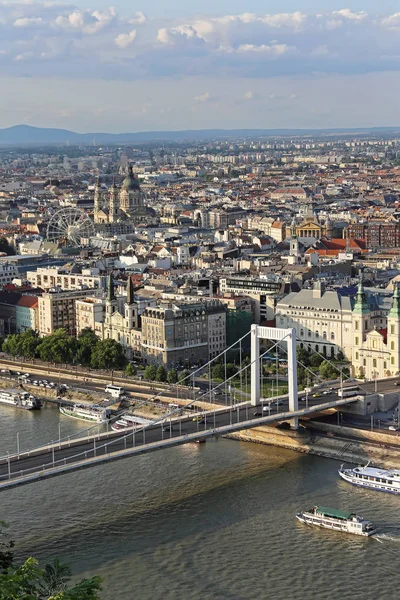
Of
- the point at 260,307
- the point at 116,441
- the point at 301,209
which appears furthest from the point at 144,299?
the point at 301,209

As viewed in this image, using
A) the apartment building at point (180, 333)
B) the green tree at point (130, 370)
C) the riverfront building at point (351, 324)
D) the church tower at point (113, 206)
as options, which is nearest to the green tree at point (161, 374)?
the green tree at point (130, 370)

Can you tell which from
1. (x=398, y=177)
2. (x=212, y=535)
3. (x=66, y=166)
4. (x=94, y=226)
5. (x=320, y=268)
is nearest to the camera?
(x=212, y=535)

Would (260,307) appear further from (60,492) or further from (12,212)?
(12,212)

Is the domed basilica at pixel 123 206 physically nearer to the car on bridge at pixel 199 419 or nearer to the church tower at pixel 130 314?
the church tower at pixel 130 314

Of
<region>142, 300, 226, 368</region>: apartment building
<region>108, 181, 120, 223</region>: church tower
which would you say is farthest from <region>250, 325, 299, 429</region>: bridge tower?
<region>108, 181, 120, 223</region>: church tower

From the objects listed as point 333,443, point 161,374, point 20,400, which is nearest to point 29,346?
point 20,400

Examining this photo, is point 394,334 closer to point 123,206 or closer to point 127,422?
point 127,422

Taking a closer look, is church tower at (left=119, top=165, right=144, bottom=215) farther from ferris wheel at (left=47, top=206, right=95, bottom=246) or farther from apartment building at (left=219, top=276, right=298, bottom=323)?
apartment building at (left=219, top=276, right=298, bottom=323)
